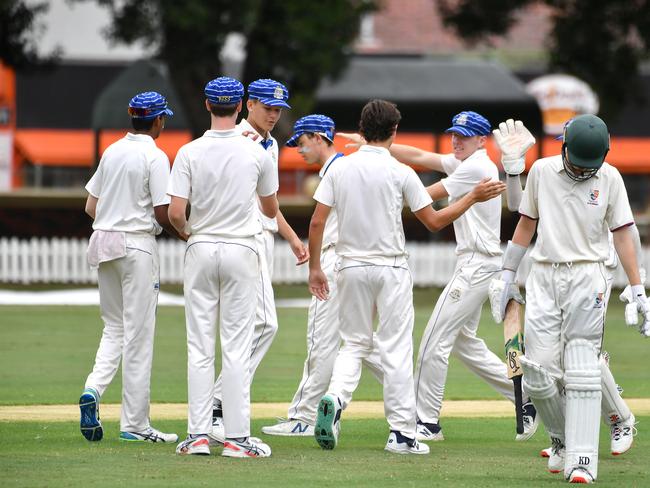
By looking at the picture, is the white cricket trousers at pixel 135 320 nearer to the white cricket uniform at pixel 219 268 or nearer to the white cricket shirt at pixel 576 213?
the white cricket uniform at pixel 219 268

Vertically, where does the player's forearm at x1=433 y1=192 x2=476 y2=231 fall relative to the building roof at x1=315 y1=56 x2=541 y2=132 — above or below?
below

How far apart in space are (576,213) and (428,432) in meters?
2.43

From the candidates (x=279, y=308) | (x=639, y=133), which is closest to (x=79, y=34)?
(x=639, y=133)

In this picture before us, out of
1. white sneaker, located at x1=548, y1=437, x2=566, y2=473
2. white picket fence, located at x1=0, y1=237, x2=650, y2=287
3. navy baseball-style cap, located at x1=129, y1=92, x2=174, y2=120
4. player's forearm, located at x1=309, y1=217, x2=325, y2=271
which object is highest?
navy baseball-style cap, located at x1=129, y1=92, x2=174, y2=120

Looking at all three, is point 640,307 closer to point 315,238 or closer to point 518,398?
point 518,398

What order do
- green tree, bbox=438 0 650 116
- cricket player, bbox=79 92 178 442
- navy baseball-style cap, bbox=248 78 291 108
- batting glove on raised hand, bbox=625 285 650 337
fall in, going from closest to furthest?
batting glove on raised hand, bbox=625 285 650 337 → cricket player, bbox=79 92 178 442 → navy baseball-style cap, bbox=248 78 291 108 → green tree, bbox=438 0 650 116

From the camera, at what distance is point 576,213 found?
26.0 ft

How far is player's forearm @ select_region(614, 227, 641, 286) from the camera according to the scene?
8.06 meters

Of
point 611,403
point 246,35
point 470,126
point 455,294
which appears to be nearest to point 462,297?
point 455,294

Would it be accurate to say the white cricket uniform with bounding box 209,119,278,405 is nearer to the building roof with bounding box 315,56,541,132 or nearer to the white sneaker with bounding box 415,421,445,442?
the white sneaker with bounding box 415,421,445,442

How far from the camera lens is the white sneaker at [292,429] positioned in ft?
32.2

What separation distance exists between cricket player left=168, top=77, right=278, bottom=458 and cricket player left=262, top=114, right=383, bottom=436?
4.28 feet

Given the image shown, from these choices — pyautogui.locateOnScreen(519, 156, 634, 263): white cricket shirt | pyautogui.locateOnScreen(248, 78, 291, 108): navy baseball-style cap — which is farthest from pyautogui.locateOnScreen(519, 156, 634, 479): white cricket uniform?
pyautogui.locateOnScreen(248, 78, 291, 108): navy baseball-style cap

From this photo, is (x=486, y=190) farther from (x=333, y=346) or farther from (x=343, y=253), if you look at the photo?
(x=333, y=346)
